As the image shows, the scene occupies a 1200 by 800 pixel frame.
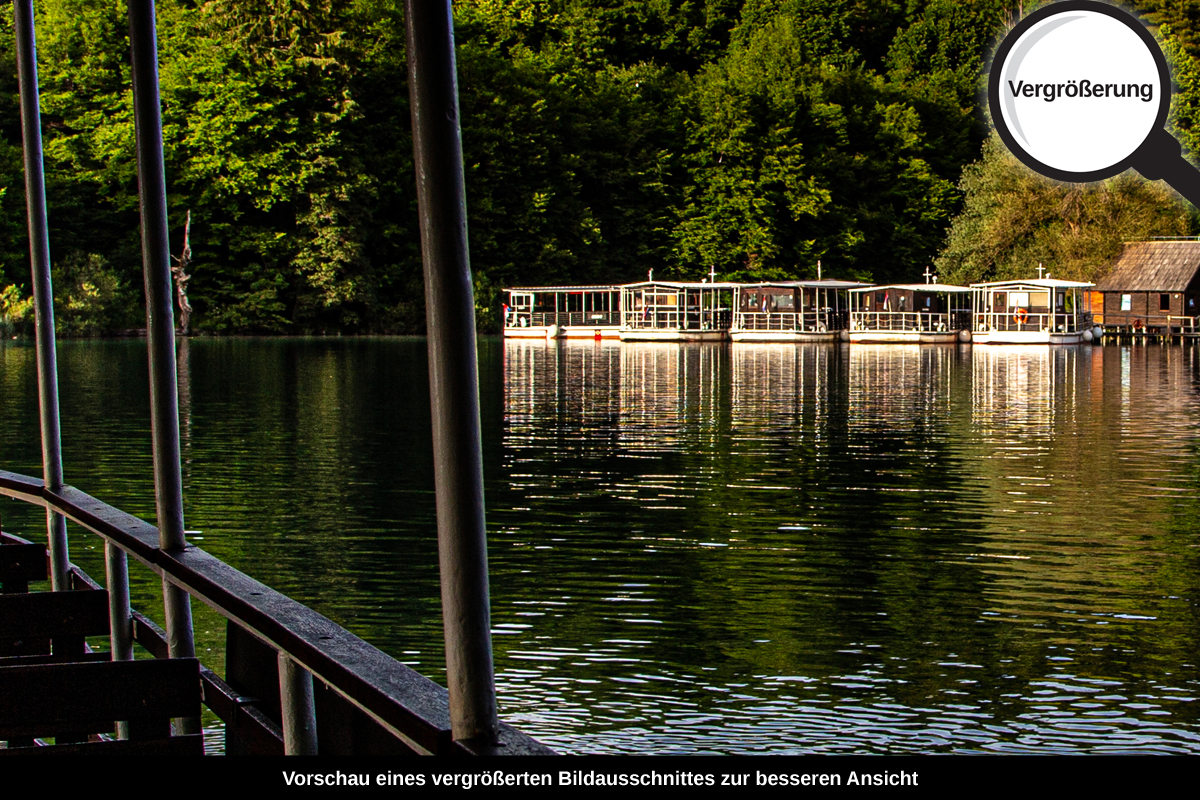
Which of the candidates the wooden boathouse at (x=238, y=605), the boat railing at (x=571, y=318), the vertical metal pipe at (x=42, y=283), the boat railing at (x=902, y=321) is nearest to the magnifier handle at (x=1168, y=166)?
the boat railing at (x=902, y=321)

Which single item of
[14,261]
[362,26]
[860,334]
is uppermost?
[362,26]

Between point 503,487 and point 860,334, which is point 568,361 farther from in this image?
point 503,487

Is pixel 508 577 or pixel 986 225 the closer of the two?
pixel 508 577

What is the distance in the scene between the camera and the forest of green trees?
59.9m

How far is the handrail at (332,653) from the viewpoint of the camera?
248cm

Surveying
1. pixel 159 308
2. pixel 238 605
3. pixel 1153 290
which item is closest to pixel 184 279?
pixel 1153 290

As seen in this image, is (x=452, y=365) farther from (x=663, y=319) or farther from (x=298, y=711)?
(x=663, y=319)

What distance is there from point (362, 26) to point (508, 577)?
57.3 m

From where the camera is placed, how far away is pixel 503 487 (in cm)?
1722

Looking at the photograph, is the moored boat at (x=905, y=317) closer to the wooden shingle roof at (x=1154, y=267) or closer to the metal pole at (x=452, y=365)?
the wooden shingle roof at (x=1154, y=267)

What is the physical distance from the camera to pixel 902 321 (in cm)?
6375

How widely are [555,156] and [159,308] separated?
67681 millimetres

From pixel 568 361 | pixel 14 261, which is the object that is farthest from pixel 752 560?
pixel 14 261

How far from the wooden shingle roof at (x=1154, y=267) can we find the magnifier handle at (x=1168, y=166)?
2956mm
